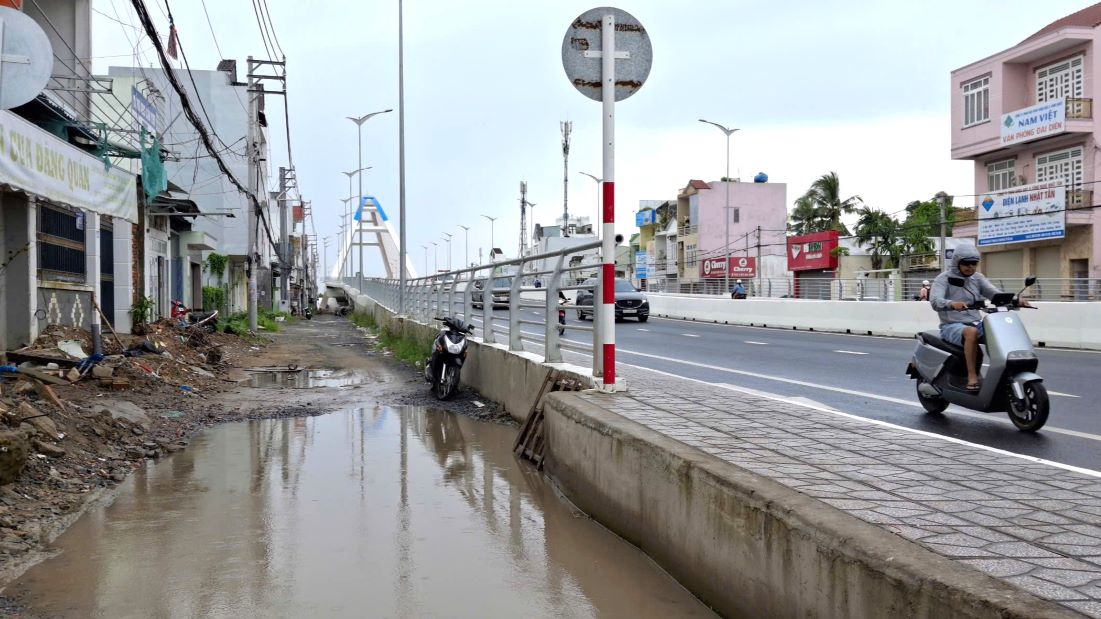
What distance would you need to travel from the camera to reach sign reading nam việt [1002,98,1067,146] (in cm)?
3086

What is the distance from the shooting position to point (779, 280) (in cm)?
4603

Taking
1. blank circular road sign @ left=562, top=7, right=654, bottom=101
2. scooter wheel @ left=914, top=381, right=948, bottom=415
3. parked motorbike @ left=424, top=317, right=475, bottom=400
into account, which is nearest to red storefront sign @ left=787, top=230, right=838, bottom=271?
parked motorbike @ left=424, top=317, right=475, bottom=400

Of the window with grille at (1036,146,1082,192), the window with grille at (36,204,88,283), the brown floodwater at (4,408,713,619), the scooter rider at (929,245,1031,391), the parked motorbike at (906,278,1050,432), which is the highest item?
the window with grille at (1036,146,1082,192)

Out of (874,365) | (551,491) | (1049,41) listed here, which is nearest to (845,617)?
(551,491)

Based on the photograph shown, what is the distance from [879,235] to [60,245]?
2218 inches

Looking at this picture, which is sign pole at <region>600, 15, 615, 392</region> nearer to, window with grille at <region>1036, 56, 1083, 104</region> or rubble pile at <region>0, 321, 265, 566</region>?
rubble pile at <region>0, 321, 265, 566</region>

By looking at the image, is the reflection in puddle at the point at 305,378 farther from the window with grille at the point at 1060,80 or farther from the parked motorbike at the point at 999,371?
the window with grille at the point at 1060,80

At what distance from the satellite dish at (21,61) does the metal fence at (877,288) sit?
25.0 metres

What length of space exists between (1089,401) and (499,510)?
21.0 feet

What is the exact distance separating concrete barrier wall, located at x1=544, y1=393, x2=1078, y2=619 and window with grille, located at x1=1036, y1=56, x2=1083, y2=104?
106ft

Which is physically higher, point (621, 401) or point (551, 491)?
point (621, 401)

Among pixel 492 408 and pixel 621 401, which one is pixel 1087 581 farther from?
pixel 492 408

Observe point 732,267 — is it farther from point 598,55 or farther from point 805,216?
point 598,55

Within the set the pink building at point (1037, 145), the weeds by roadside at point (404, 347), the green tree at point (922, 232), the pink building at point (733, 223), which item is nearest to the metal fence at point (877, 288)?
the pink building at point (1037, 145)
